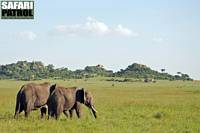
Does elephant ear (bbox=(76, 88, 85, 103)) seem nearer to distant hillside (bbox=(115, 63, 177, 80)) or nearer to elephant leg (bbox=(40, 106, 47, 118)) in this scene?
elephant leg (bbox=(40, 106, 47, 118))

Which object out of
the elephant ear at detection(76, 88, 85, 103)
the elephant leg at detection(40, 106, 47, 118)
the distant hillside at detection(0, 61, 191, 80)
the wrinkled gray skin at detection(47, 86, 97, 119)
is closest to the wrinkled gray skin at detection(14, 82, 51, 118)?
the elephant leg at detection(40, 106, 47, 118)

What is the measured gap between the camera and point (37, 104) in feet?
83.6

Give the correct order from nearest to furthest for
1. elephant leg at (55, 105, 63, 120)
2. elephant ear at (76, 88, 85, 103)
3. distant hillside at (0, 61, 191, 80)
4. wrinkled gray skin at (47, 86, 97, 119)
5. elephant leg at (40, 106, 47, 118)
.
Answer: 1. elephant leg at (55, 105, 63, 120)
2. wrinkled gray skin at (47, 86, 97, 119)
3. elephant leg at (40, 106, 47, 118)
4. elephant ear at (76, 88, 85, 103)
5. distant hillside at (0, 61, 191, 80)

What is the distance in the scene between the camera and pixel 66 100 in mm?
25484

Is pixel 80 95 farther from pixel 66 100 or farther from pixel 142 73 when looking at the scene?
pixel 142 73

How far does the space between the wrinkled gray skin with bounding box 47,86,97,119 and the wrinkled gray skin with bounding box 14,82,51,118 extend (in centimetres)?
56

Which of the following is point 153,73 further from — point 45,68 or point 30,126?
point 30,126

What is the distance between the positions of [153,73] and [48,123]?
6790 inches

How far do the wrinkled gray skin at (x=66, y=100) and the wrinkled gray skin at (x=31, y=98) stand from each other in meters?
0.56

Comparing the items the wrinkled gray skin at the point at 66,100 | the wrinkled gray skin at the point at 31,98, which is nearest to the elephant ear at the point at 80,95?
the wrinkled gray skin at the point at 66,100

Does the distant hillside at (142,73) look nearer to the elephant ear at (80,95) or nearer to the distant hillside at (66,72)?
the distant hillside at (66,72)

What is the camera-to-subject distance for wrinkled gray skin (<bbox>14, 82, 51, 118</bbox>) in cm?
2488

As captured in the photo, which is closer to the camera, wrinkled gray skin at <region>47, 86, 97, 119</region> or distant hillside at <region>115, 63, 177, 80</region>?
wrinkled gray skin at <region>47, 86, 97, 119</region>

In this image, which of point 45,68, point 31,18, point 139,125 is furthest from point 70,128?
point 45,68
